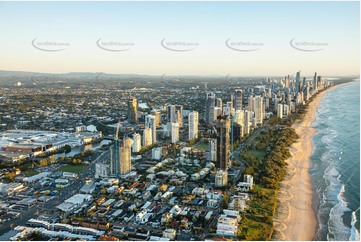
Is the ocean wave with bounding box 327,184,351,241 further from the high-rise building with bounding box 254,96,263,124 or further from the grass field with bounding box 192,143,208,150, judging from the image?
the high-rise building with bounding box 254,96,263,124

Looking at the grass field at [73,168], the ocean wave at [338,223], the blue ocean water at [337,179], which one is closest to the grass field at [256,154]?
the blue ocean water at [337,179]

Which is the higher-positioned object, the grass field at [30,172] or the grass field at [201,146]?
the grass field at [201,146]

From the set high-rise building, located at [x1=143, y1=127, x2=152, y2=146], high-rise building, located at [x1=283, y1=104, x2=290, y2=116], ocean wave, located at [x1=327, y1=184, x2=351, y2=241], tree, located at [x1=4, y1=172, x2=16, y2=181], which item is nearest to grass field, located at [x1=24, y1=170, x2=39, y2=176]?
tree, located at [x1=4, y1=172, x2=16, y2=181]

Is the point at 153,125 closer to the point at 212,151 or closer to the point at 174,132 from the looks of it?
the point at 174,132

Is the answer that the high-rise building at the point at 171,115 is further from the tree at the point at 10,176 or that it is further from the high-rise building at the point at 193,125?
the tree at the point at 10,176

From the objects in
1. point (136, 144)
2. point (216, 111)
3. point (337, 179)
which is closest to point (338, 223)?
point (337, 179)
